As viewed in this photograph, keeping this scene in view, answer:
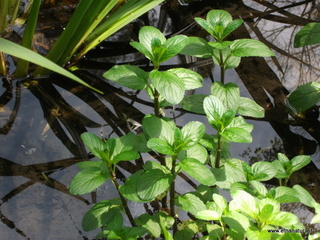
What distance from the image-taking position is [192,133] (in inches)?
56.5

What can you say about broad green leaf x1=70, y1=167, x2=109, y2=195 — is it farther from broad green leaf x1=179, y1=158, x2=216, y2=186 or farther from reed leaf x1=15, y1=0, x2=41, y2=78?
reed leaf x1=15, y1=0, x2=41, y2=78

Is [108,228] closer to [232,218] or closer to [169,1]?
[232,218]

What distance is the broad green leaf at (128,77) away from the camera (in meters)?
1.48

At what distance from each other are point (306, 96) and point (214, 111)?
78cm

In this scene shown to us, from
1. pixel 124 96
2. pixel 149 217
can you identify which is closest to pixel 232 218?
pixel 149 217

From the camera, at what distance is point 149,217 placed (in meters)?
1.58

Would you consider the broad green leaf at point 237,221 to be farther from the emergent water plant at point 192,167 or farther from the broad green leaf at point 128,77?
the broad green leaf at point 128,77

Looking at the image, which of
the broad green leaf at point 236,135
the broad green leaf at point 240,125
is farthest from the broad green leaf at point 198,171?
the broad green leaf at point 240,125

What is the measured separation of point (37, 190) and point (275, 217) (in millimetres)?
938

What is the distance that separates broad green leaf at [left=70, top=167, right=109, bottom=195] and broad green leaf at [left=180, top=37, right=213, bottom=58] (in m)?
0.52

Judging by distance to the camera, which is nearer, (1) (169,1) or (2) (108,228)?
(2) (108,228)

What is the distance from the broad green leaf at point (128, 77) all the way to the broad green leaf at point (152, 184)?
0.86ft

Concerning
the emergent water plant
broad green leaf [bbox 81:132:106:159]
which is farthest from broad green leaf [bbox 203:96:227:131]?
broad green leaf [bbox 81:132:106:159]

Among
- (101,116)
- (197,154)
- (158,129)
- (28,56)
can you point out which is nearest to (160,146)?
(158,129)
